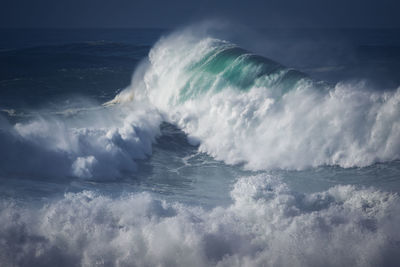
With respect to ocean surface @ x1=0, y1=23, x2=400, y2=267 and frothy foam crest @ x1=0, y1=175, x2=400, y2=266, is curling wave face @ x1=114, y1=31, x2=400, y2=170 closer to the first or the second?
ocean surface @ x1=0, y1=23, x2=400, y2=267

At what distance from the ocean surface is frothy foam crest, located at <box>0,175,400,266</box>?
0.07ft

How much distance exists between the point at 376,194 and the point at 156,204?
4342mm

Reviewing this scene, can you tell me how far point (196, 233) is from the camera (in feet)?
21.0

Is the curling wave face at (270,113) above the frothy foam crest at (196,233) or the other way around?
above

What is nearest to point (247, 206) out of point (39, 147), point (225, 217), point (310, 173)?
point (225, 217)

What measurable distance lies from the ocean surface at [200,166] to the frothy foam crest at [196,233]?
2cm

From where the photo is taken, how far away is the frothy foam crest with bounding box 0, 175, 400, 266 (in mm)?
6020

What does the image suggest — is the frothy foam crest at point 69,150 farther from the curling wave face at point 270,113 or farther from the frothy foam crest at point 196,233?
the curling wave face at point 270,113

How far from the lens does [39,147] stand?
916cm

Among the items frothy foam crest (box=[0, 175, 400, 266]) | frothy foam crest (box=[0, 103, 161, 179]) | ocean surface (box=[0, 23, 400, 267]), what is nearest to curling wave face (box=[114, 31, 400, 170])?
ocean surface (box=[0, 23, 400, 267])

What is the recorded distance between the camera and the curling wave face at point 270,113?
10.2 metres

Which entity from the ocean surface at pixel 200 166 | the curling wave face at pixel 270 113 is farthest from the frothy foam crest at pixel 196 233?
the curling wave face at pixel 270 113

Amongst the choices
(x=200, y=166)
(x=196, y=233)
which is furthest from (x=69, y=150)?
A: (x=196, y=233)

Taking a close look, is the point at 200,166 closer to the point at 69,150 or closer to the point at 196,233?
the point at 69,150
